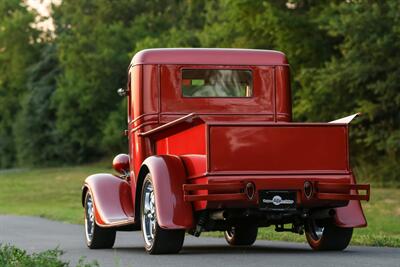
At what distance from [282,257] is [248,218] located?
1.03 meters

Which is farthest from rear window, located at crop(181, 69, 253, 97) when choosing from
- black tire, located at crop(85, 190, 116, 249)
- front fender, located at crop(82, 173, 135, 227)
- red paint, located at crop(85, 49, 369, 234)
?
black tire, located at crop(85, 190, 116, 249)

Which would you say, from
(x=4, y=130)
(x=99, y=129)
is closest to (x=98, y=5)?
(x=99, y=129)

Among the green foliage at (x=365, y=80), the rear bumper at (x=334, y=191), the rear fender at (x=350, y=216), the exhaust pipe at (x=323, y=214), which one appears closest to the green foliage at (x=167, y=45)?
the green foliage at (x=365, y=80)

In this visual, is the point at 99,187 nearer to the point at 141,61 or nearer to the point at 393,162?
the point at 141,61

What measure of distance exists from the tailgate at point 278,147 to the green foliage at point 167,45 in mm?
21537

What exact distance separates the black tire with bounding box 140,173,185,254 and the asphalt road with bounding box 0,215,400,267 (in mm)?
129

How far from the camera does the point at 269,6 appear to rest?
4000 centimetres

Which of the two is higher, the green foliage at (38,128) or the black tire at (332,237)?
the black tire at (332,237)

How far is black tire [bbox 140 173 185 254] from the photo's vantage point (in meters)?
11.7

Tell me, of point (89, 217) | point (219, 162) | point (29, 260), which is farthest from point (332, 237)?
point (29, 260)

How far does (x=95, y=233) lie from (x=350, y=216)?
11.4 ft

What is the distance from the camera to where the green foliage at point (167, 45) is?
3484cm

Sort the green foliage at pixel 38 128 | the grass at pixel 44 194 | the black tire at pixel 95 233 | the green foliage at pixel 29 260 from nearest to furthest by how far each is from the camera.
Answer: the green foliage at pixel 29 260
the black tire at pixel 95 233
the grass at pixel 44 194
the green foliage at pixel 38 128

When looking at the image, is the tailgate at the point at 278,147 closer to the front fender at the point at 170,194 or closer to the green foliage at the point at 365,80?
the front fender at the point at 170,194
